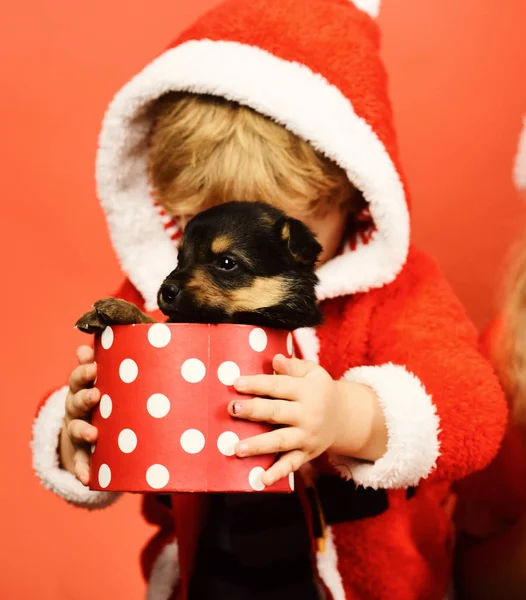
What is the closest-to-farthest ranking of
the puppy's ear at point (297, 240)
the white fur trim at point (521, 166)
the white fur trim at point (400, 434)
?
the puppy's ear at point (297, 240) < the white fur trim at point (400, 434) < the white fur trim at point (521, 166)

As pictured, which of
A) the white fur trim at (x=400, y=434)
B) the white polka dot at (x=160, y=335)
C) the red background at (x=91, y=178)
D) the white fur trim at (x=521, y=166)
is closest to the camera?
the white polka dot at (x=160, y=335)

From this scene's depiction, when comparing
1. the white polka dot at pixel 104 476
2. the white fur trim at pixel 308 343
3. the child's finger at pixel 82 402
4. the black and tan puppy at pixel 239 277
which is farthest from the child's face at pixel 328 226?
the white polka dot at pixel 104 476

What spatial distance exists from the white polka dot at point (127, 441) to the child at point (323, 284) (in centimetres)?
17

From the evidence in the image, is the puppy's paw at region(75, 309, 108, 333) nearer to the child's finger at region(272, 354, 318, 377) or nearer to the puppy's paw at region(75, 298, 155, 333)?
the puppy's paw at region(75, 298, 155, 333)

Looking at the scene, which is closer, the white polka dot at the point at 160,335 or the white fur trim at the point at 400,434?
the white polka dot at the point at 160,335

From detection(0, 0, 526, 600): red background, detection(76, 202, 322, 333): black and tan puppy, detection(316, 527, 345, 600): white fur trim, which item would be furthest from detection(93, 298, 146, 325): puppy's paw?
detection(0, 0, 526, 600): red background

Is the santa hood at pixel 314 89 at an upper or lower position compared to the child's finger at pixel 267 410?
upper

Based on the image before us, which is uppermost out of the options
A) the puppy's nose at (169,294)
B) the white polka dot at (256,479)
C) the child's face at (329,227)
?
the child's face at (329,227)

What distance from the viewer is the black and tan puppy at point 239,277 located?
648mm

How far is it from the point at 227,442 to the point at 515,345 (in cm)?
58

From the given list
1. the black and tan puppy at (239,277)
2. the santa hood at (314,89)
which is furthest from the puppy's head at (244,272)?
the santa hood at (314,89)

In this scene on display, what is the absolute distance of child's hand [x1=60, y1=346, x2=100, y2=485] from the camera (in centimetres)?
67

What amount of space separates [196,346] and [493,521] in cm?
85

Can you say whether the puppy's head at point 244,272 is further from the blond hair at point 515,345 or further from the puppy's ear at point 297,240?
the blond hair at point 515,345
